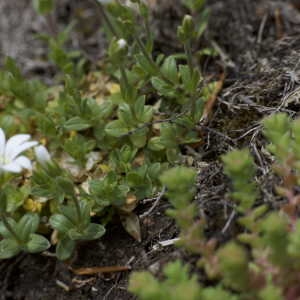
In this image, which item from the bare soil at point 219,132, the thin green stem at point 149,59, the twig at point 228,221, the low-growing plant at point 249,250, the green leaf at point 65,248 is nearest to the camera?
the low-growing plant at point 249,250

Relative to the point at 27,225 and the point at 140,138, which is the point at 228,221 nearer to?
the point at 140,138

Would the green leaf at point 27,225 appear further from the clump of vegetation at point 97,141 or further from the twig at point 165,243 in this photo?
the twig at point 165,243

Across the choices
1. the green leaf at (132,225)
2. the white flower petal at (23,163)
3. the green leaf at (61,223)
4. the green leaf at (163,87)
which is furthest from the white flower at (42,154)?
the green leaf at (163,87)

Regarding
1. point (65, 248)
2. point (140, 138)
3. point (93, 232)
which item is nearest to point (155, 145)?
point (140, 138)

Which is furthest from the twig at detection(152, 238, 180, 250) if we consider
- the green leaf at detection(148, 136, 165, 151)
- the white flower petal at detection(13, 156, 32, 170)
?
the white flower petal at detection(13, 156, 32, 170)

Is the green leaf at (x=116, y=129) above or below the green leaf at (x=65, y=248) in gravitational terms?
above

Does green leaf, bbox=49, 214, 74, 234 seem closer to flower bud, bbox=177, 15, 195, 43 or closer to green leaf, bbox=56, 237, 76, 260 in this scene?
green leaf, bbox=56, 237, 76, 260
